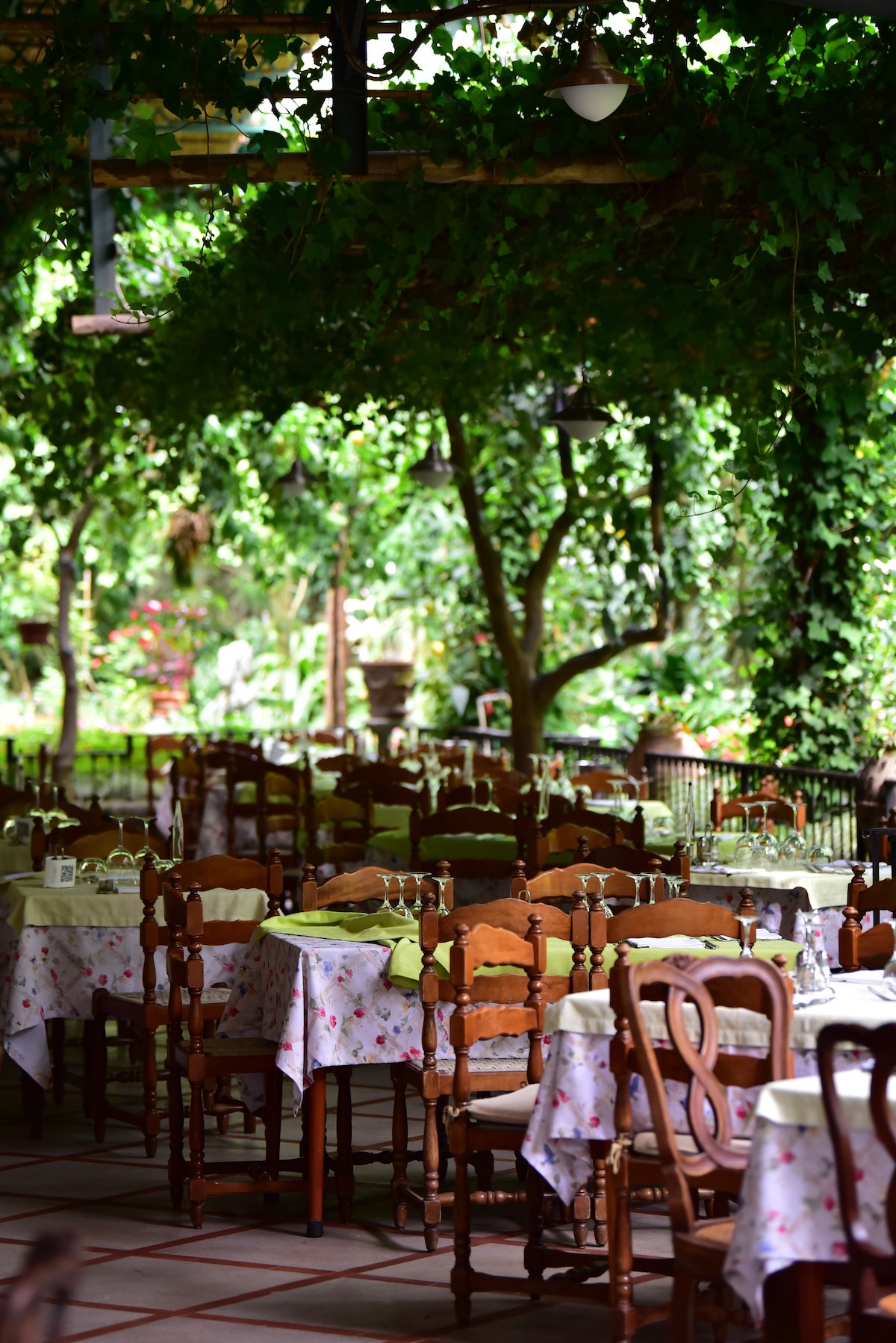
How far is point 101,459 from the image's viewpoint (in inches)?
520

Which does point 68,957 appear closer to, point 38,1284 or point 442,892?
point 442,892

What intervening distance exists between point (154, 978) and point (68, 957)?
669 millimetres

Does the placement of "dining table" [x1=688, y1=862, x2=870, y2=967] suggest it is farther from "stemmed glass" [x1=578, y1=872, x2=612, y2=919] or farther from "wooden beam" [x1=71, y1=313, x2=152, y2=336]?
"wooden beam" [x1=71, y1=313, x2=152, y2=336]

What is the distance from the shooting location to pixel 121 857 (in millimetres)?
7531

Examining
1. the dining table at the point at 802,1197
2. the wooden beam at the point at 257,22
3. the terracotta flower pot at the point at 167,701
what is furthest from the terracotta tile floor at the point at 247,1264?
→ the terracotta flower pot at the point at 167,701

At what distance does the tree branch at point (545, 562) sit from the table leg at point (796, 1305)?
8.18 metres

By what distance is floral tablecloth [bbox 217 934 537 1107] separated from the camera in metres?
5.26

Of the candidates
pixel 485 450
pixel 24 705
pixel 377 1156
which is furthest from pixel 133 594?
pixel 377 1156

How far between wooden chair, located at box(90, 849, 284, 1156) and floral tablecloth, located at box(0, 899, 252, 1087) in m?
0.11

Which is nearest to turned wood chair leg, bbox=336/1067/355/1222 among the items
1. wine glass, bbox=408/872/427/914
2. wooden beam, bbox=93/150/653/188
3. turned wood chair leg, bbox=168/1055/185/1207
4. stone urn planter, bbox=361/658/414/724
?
turned wood chair leg, bbox=168/1055/185/1207

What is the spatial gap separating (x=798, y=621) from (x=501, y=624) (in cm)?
206

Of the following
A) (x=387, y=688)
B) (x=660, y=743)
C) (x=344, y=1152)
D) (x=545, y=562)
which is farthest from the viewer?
(x=387, y=688)

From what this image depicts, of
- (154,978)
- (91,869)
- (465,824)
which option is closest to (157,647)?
(465,824)

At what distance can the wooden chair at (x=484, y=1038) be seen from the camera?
4605 mm
